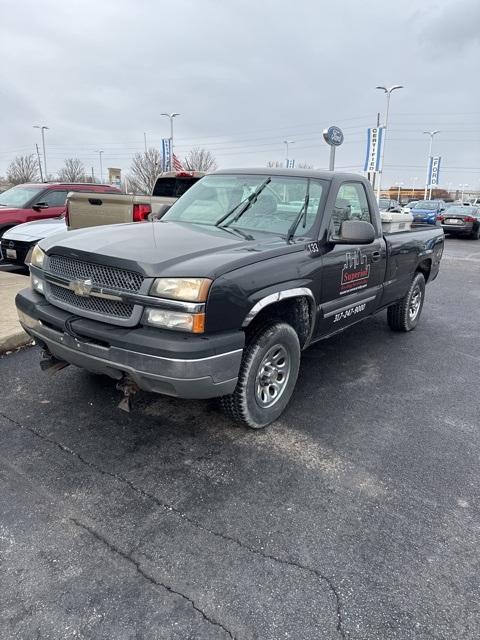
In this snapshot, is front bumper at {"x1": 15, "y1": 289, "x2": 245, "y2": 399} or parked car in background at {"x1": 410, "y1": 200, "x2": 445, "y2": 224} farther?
parked car in background at {"x1": 410, "y1": 200, "x2": 445, "y2": 224}

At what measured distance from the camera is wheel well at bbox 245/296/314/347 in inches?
129

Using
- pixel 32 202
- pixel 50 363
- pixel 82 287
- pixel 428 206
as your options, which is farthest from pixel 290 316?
pixel 428 206

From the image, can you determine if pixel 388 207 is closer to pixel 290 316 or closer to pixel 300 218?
pixel 300 218

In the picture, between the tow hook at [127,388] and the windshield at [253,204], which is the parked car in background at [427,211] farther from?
the tow hook at [127,388]

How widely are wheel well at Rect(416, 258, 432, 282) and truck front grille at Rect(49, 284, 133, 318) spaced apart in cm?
442

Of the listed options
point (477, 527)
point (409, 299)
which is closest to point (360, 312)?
point (409, 299)

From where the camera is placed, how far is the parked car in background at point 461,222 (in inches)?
788

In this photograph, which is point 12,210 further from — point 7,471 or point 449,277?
point 449,277

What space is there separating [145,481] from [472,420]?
8.77ft

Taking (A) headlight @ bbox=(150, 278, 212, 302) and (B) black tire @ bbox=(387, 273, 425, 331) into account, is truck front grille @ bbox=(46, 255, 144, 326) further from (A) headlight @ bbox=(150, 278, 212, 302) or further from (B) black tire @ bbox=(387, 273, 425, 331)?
(B) black tire @ bbox=(387, 273, 425, 331)

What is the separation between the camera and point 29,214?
31.9 ft

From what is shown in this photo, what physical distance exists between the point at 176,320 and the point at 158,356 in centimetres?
23

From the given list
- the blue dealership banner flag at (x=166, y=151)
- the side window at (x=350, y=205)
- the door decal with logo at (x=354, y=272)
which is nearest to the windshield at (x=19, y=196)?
the side window at (x=350, y=205)

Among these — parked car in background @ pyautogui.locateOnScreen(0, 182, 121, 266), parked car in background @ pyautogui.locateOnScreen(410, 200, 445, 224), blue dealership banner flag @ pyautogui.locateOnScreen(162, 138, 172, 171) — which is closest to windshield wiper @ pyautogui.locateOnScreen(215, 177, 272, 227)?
parked car in background @ pyautogui.locateOnScreen(0, 182, 121, 266)
